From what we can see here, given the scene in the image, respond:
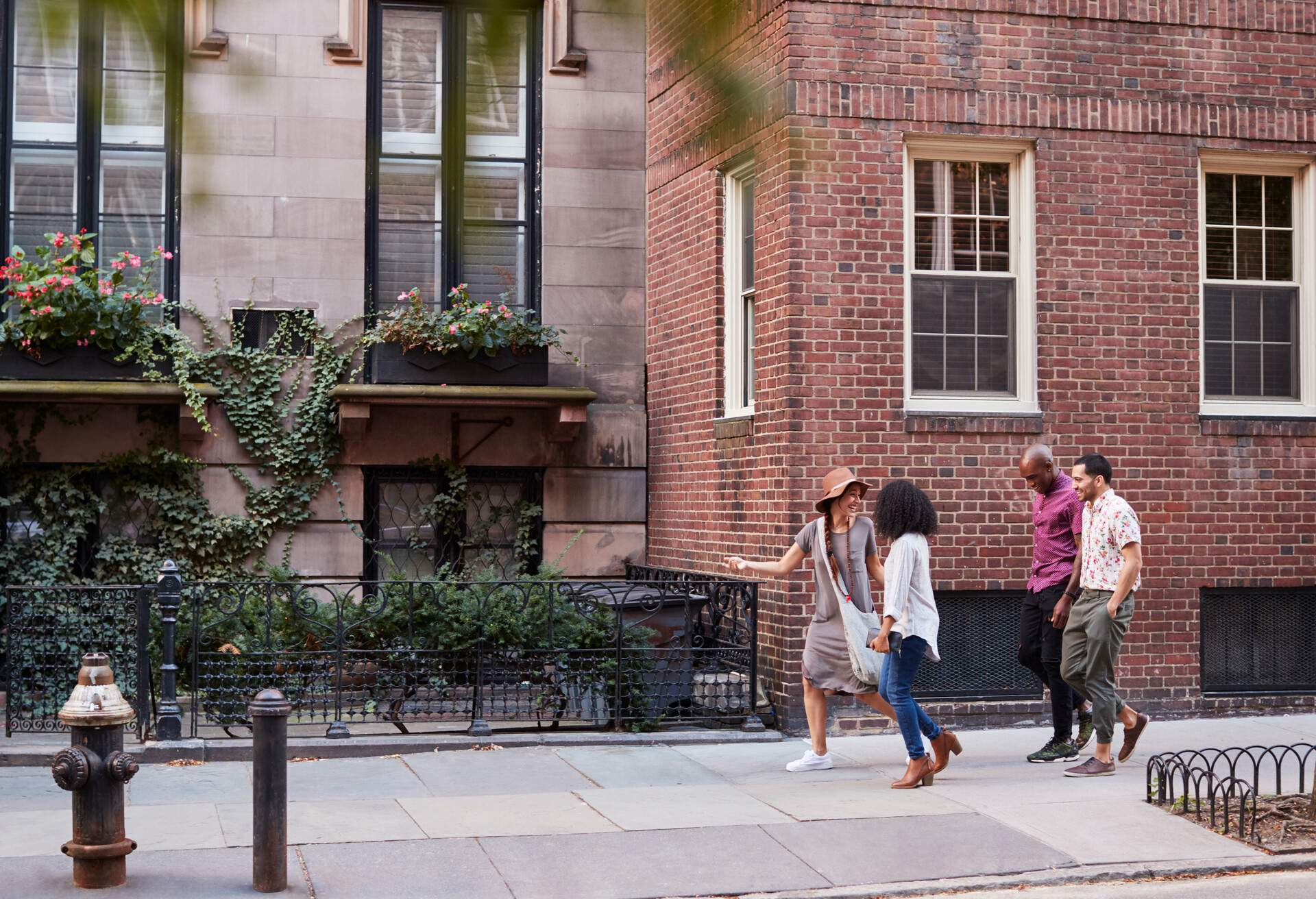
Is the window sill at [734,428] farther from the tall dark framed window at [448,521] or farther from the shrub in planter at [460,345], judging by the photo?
the tall dark framed window at [448,521]

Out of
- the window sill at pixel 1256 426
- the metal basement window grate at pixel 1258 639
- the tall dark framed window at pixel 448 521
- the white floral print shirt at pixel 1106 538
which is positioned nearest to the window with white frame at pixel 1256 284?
the window sill at pixel 1256 426

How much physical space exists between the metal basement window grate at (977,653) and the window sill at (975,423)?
3.96ft

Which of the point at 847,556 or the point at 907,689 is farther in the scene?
the point at 847,556

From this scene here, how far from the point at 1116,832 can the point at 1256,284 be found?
577 cm

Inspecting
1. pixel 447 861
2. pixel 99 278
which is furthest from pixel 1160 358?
pixel 99 278

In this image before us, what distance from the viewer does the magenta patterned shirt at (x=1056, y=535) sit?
31.6ft

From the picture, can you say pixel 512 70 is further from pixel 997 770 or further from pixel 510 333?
pixel 510 333

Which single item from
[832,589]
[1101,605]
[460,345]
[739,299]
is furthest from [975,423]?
[460,345]

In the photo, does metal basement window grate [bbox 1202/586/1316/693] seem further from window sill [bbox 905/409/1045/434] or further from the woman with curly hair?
the woman with curly hair

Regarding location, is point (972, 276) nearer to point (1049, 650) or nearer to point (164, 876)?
point (1049, 650)

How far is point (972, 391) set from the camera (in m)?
11.3

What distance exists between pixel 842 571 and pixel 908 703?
0.98 m

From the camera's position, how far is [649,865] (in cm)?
704

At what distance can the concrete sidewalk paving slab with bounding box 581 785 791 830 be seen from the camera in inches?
311
